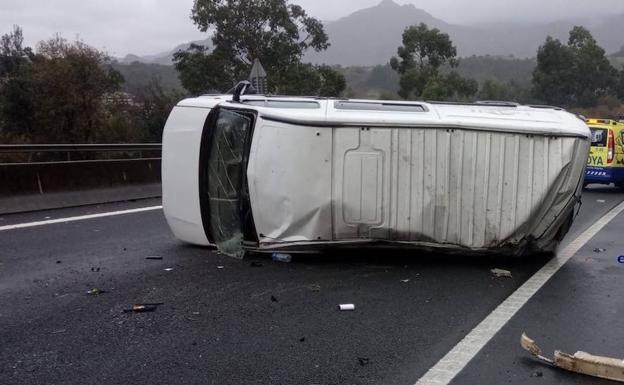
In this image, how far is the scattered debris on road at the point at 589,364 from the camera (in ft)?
13.1

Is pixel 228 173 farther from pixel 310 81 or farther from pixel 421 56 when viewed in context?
pixel 421 56

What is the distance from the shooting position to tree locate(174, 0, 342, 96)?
35.8m

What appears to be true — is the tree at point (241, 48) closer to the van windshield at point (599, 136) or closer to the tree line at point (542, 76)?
the tree line at point (542, 76)

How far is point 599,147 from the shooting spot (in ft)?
51.1

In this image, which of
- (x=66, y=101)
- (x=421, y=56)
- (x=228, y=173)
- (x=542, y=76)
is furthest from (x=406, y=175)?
(x=542, y=76)

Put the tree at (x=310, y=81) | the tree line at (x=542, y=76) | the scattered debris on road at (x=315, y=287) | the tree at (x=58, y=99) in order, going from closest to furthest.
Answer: the scattered debris on road at (x=315, y=287), the tree at (x=310, y=81), the tree at (x=58, y=99), the tree line at (x=542, y=76)

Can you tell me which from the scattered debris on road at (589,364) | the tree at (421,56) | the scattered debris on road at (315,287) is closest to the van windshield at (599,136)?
the scattered debris on road at (315,287)

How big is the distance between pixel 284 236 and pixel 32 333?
2.71m

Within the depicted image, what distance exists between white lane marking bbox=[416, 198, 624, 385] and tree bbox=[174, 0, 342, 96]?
29.6m

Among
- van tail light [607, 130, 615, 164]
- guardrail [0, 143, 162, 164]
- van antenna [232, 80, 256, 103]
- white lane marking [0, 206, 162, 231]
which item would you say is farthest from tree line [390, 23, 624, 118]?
van antenna [232, 80, 256, 103]

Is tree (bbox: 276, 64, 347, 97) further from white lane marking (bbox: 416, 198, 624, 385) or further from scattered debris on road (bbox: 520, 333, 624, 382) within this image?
scattered debris on road (bbox: 520, 333, 624, 382)

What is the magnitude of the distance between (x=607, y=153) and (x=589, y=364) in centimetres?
1266

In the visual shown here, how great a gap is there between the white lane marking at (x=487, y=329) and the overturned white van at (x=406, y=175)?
18.0 inches

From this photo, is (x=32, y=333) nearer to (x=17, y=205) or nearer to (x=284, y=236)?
(x=284, y=236)
